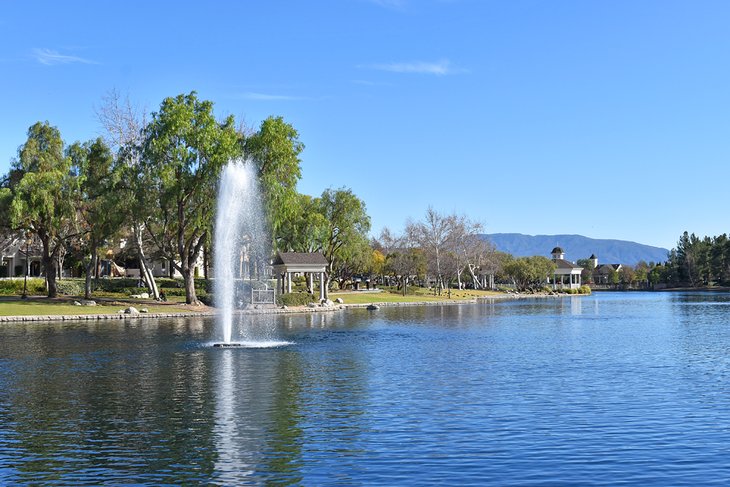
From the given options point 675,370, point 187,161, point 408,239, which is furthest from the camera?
point 408,239

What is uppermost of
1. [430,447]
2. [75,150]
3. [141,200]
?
[75,150]

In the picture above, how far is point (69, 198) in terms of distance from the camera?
62438 mm

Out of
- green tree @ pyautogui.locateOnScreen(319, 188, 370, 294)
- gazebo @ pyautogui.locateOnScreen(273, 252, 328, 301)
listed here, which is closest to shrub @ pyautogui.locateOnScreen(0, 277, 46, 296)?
gazebo @ pyautogui.locateOnScreen(273, 252, 328, 301)

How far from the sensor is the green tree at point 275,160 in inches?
2473

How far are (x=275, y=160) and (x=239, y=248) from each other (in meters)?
19.0

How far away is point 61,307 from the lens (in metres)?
59.6

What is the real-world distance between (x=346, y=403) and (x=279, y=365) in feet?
28.6

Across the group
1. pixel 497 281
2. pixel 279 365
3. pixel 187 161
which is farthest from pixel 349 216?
pixel 497 281

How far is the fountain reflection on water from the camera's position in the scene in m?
45.0

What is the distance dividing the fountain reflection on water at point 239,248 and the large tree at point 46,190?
12963 millimetres

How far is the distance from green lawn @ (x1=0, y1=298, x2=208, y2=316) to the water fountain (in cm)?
497

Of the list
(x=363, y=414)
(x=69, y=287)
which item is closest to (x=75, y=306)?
(x=69, y=287)

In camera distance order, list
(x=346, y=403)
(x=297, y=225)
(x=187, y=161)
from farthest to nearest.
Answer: (x=297, y=225), (x=187, y=161), (x=346, y=403)

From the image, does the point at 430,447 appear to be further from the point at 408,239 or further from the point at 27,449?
the point at 408,239
